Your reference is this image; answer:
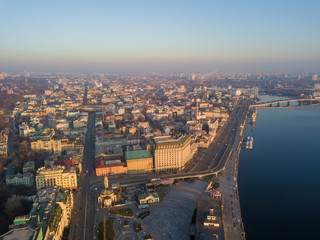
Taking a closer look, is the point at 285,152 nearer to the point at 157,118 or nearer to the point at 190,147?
the point at 190,147

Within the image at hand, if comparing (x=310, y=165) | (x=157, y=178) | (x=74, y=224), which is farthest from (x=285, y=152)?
(x=74, y=224)

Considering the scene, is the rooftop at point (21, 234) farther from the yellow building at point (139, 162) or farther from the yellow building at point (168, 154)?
the yellow building at point (168, 154)

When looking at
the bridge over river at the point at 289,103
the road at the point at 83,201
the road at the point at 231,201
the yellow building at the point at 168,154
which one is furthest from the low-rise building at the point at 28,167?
the bridge over river at the point at 289,103

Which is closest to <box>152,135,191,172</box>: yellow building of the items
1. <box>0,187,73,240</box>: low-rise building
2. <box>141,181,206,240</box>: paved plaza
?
<box>141,181,206,240</box>: paved plaza

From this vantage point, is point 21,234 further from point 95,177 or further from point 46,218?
point 95,177

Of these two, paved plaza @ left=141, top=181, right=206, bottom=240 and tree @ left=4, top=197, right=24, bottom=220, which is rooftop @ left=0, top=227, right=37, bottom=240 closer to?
tree @ left=4, top=197, right=24, bottom=220

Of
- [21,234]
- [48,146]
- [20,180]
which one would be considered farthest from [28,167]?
[21,234]
